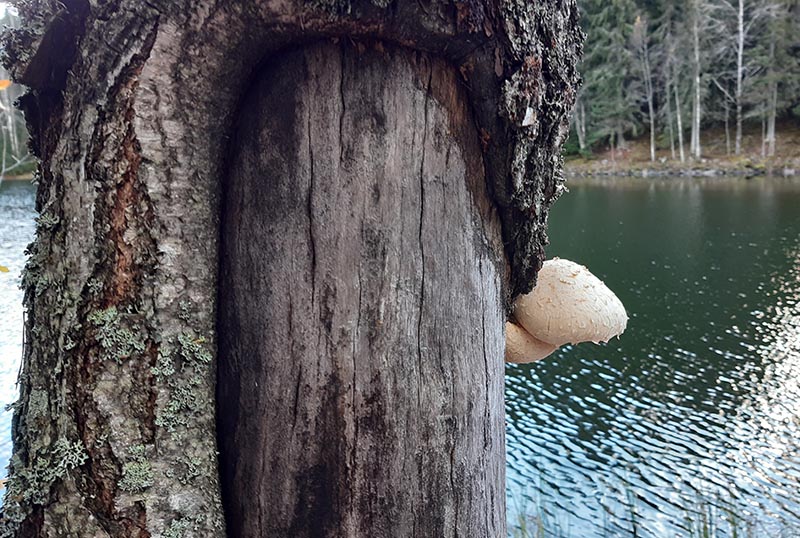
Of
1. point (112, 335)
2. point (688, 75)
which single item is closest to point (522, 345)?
point (112, 335)

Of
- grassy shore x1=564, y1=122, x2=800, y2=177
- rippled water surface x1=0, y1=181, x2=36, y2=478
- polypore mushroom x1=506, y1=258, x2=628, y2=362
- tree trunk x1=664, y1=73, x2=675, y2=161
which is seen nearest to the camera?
polypore mushroom x1=506, y1=258, x2=628, y2=362

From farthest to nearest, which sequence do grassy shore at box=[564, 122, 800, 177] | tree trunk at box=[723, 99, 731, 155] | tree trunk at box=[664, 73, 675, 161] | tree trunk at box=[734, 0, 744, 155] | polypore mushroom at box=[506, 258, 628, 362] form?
1. tree trunk at box=[664, 73, 675, 161]
2. tree trunk at box=[723, 99, 731, 155]
3. tree trunk at box=[734, 0, 744, 155]
4. grassy shore at box=[564, 122, 800, 177]
5. polypore mushroom at box=[506, 258, 628, 362]

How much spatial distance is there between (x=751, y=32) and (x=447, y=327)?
46.0 metres

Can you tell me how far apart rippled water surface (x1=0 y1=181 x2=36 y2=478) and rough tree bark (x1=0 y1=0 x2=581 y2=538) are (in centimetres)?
19

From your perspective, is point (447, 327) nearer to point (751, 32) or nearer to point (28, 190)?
point (28, 190)

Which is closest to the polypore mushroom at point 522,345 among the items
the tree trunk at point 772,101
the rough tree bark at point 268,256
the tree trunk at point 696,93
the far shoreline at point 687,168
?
the rough tree bark at point 268,256

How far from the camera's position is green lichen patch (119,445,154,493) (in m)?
0.90

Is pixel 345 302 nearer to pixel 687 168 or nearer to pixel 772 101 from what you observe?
pixel 687 168

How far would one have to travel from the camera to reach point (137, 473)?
91 centimetres

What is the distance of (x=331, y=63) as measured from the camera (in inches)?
38.5

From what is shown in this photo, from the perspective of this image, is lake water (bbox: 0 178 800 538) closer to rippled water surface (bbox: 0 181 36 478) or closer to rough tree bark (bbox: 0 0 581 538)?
rippled water surface (bbox: 0 181 36 478)

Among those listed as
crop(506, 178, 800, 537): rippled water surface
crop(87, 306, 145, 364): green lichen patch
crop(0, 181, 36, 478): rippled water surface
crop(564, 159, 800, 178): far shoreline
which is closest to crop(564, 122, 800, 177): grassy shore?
crop(564, 159, 800, 178): far shoreline

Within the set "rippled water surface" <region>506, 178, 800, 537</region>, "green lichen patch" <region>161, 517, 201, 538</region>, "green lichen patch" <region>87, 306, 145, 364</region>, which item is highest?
"green lichen patch" <region>87, 306, 145, 364</region>

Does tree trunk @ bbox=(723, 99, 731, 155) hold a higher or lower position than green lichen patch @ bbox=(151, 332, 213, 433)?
higher
